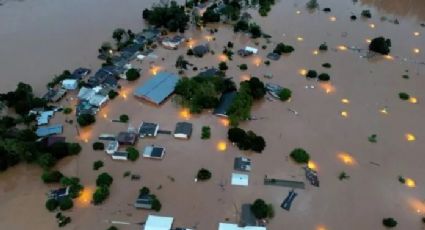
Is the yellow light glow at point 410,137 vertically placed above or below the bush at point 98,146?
below

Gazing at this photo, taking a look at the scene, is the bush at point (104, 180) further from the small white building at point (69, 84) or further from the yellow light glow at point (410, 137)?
the yellow light glow at point (410, 137)

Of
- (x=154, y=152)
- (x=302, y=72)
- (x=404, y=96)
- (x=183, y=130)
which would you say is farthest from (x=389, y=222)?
(x=302, y=72)

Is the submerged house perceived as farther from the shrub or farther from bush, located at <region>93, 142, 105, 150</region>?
the shrub

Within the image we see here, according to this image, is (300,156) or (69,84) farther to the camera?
(69,84)

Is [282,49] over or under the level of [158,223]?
over

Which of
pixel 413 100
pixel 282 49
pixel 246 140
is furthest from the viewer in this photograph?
pixel 282 49

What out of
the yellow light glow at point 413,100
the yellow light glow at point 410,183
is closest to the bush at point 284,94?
the yellow light glow at point 413,100

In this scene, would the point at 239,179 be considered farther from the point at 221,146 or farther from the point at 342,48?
the point at 342,48
